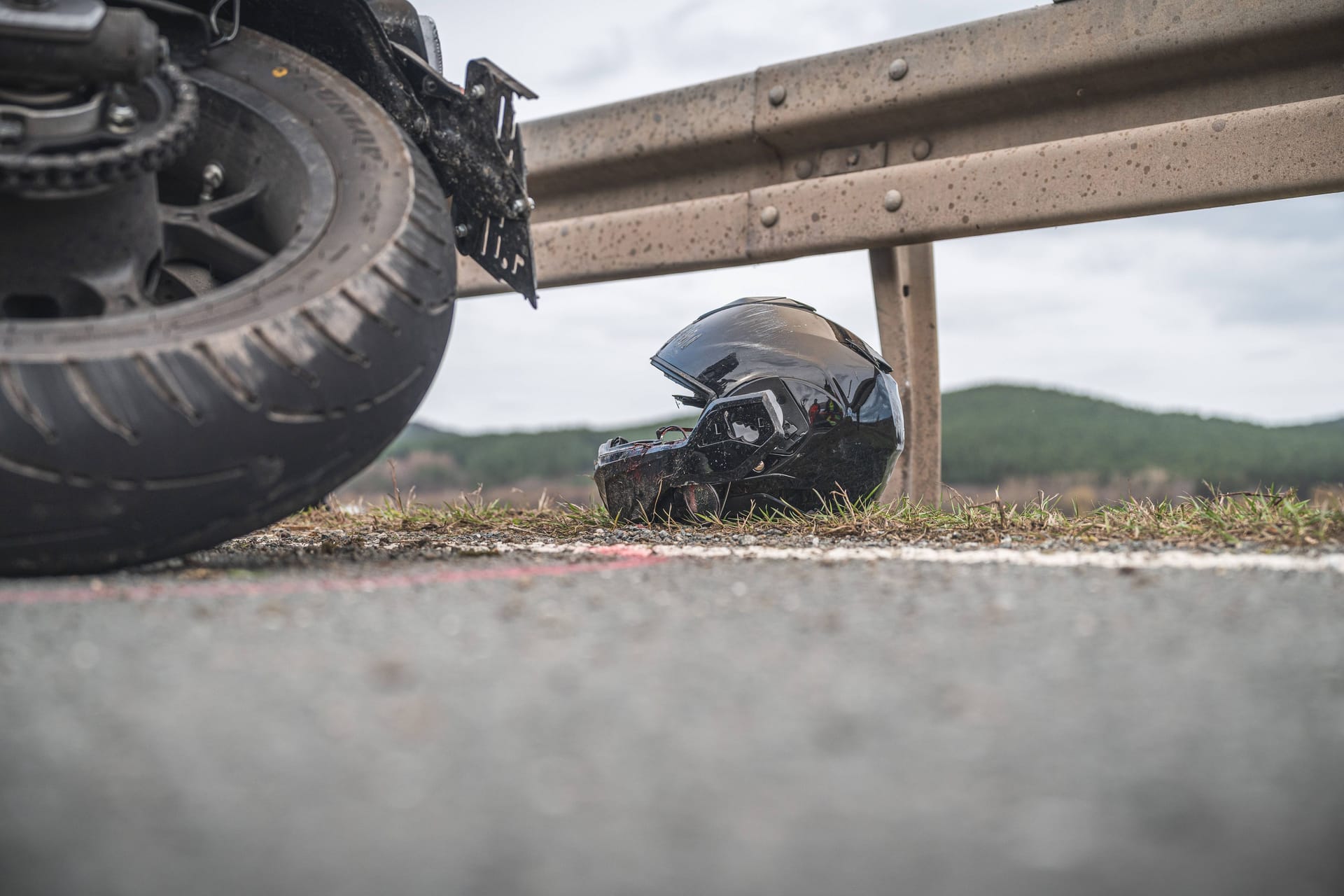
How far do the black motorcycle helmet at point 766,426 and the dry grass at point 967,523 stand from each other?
0.09m

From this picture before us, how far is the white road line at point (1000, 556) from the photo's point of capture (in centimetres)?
220

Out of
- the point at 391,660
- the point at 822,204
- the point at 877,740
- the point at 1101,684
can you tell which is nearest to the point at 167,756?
the point at 391,660

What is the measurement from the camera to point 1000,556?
255 centimetres

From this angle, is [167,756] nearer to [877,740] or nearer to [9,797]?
[9,797]

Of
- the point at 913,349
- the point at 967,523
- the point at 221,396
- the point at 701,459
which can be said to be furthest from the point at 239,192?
the point at 913,349

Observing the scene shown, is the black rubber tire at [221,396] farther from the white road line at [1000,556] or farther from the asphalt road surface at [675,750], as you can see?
the white road line at [1000,556]

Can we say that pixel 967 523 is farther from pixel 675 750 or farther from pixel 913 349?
pixel 675 750

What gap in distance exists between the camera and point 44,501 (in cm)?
200

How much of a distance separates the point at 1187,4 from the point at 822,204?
Answer: 1866 mm

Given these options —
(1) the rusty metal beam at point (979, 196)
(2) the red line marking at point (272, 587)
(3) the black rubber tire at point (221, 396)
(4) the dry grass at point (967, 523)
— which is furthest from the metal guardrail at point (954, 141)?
(2) the red line marking at point (272, 587)

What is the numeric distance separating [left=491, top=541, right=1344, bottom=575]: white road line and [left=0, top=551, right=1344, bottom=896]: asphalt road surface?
0.53m

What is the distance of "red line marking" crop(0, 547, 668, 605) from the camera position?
1887mm

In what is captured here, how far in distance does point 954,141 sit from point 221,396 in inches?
168

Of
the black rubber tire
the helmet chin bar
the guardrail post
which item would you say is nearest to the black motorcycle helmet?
the helmet chin bar
